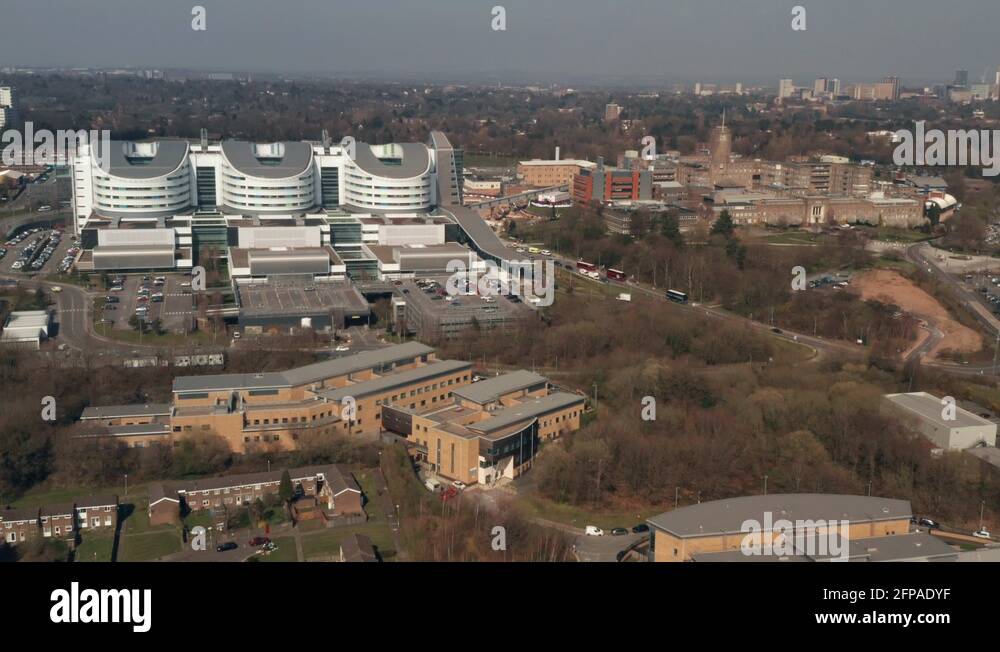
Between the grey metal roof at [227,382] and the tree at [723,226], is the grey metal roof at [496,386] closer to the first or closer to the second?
the grey metal roof at [227,382]

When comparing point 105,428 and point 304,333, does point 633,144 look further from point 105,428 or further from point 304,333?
Result: point 105,428

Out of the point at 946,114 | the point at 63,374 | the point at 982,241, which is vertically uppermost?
the point at 946,114

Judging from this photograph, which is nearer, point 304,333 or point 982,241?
point 304,333

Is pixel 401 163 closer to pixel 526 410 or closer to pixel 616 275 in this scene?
pixel 616 275

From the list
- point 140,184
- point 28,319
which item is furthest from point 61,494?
point 140,184

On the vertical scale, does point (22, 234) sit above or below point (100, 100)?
below

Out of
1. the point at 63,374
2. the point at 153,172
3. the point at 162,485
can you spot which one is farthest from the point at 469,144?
the point at 162,485
